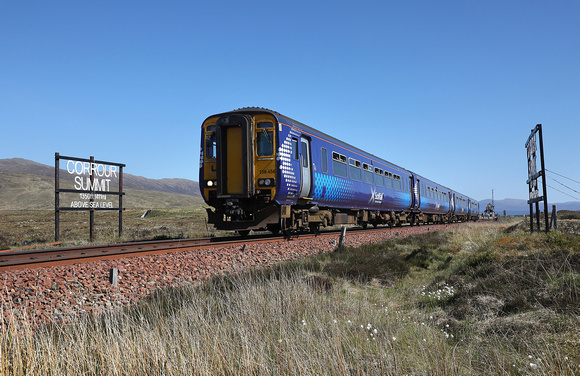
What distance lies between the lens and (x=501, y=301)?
225 inches

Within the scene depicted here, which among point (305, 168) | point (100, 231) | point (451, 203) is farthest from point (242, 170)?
point (451, 203)

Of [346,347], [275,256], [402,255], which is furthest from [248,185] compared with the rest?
[346,347]

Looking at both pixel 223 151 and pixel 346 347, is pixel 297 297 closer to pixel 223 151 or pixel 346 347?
pixel 346 347

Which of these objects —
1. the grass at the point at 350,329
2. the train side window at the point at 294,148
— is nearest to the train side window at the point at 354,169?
the train side window at the point at 294,148

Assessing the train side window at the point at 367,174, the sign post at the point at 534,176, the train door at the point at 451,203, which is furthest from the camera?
the train door at the point at 451,203

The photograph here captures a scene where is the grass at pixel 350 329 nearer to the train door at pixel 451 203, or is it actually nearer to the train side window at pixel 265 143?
the train side window at pixel 265 143

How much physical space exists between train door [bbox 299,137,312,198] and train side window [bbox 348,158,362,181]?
3.87m

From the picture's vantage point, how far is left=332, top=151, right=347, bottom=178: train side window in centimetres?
1576

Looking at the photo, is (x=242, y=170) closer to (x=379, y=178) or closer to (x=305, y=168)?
(x=305, y=168)

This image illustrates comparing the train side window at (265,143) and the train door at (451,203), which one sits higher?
the train side window at (265,143)

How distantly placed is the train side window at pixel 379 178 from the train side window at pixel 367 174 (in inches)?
30.5

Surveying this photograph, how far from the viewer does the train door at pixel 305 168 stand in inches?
522

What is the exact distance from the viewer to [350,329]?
4332mm

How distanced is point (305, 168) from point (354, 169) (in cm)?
484
